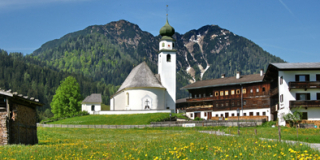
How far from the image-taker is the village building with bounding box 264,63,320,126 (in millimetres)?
48656

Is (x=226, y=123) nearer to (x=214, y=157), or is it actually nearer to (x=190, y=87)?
(x=190, y=87)

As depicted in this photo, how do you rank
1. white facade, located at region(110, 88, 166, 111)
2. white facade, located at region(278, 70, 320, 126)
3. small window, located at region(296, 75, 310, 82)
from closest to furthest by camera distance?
white facade, located at region(278, 70, 320, 126)
small window, located at region(296, 75, 310, 82)
white facade, located at region(110, 88, 166, 111)

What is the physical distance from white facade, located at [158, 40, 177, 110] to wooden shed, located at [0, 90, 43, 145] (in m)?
54.9

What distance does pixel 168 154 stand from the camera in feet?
51.2

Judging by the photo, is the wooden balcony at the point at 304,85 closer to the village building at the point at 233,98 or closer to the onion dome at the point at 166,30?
the village building at the point at 233,98

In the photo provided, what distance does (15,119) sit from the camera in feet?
83.1

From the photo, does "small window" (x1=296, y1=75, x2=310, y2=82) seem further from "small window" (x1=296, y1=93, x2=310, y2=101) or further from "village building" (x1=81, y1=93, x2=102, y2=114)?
"village building" (x1=81, y1=93, x2=102, y2=114)

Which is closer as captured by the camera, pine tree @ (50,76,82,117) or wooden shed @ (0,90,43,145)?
wooden shed @ (0,90,43,145)

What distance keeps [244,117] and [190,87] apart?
51.1 feet

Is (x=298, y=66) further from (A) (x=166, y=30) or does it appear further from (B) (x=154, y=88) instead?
(A) (x=166, y=30)

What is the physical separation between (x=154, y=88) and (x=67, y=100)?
83.1 feet

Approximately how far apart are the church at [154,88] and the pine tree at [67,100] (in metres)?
9.78

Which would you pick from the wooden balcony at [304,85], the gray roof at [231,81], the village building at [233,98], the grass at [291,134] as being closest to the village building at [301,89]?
the wooden balcony at [304,85]

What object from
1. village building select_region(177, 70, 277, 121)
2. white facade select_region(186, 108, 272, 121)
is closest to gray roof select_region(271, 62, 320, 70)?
village building select_region(177, 70, 277, 121)
